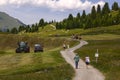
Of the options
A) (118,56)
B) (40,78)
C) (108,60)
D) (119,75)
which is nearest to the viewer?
(40,78)

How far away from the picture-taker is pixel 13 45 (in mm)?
132125

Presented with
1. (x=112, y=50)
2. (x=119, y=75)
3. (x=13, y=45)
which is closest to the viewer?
(x=119, y=75)

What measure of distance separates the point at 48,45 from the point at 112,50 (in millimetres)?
45650

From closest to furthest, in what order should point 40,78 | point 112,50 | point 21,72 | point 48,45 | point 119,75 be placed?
point 40,78
point 119,75
point 21,72
point 112,50
point 48,45

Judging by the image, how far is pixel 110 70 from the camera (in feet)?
159

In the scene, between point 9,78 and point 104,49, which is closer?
point 9,78

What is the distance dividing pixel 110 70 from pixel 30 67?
1136 cm

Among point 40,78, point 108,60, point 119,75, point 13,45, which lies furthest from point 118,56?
point 13,45

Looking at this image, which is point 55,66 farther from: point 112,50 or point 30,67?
point 112,50

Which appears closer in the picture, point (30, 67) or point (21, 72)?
point (21, 72)

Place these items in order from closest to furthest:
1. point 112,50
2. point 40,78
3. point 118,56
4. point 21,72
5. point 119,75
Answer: point 40,78 → point 119,75 → point 21,72 → point 118,56 → point 112,50

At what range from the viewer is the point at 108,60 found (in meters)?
58.8

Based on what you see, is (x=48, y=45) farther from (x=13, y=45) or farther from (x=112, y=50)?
(x=112, y=50)

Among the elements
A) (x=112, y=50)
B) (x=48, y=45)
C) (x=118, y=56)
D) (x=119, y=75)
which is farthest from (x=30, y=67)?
(x=48, y=45)
